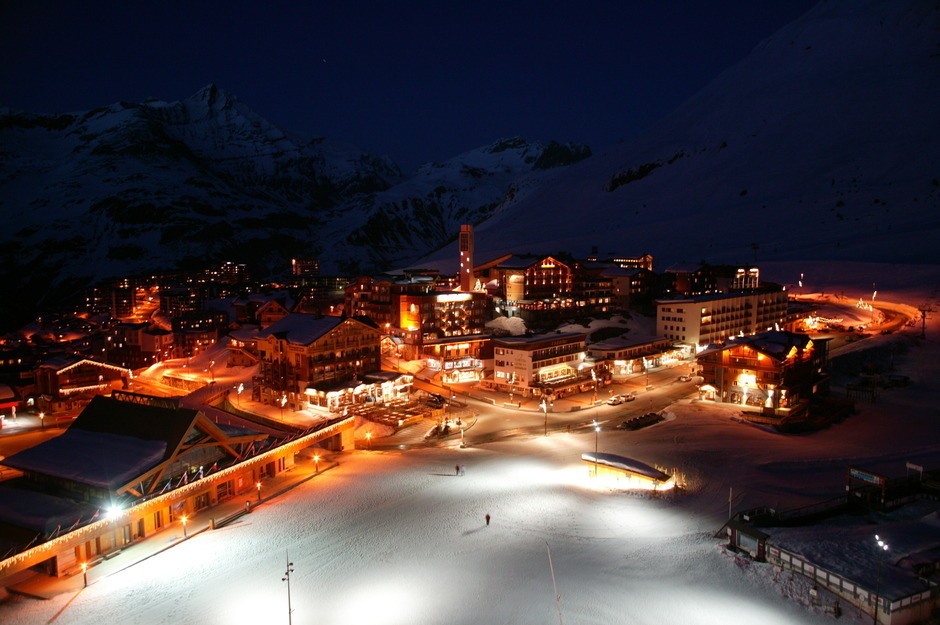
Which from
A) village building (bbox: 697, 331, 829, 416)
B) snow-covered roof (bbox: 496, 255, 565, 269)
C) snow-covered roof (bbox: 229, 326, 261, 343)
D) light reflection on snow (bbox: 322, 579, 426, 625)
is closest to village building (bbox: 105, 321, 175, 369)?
snow-covered roof (bbox: 229, 326, 261, 343)

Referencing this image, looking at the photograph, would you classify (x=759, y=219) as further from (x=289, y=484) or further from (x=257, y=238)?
(x=257, y=238)

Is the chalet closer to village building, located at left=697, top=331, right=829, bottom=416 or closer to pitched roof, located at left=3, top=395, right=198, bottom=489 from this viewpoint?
pitched roof, located at left=3, top=395, right=198, bottom=489

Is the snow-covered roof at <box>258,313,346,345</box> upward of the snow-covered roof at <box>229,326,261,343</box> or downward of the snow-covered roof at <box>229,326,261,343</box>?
upward

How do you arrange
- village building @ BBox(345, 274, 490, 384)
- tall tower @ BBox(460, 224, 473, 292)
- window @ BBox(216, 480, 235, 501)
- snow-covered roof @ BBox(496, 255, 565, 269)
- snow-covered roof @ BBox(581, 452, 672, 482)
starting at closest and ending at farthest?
window @ BBox(216, 480, 235, 501) < snow-covered roof @ BBox(581, 452, 672, 482) < village building @ BBox(345, 274, 490, 384) < snow-covered roof @ BBox(496, 255, 565, 269) < tall tower @ BBox(460, 224, 473, 292)

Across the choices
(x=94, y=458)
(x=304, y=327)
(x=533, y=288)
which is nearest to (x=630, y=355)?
(x=533, y=288)

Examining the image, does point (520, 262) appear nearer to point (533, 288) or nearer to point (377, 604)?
point (533, 288)

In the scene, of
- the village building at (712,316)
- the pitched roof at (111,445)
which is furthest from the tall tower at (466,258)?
the pitched roof at (111,445)
